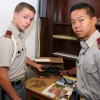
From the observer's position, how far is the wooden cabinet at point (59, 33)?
2.23 meters

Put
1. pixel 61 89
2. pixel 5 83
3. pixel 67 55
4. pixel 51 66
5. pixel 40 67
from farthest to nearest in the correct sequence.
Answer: pixel 67 55
pixel 51 66
pixel 40 67
pixel 61 89
pixel 5 83

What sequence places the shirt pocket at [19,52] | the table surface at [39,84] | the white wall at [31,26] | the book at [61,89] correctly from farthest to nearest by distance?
1. the white wall at [31,26]
2. the table surface at [39,84]
3. the book at [61,89]
4. the shirt pocket at [19,52]

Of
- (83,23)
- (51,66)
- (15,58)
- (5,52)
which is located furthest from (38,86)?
(83,23)

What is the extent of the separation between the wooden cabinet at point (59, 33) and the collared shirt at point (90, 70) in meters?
0.88

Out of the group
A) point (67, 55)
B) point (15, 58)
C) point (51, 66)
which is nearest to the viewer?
point (15, 58)

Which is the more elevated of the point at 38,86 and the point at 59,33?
the point at 59,33

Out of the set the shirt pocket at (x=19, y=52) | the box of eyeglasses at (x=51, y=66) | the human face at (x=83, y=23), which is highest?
the human face at (x=83, y=23)

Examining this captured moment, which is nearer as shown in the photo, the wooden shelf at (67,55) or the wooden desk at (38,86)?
the wooden desk at (38,86)

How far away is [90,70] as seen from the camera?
3.94 feet

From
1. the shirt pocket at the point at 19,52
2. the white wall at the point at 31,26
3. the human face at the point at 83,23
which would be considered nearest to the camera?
the human face at the point at 83,23

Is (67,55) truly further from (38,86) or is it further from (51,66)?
(38,86)

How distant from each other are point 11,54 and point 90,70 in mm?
639

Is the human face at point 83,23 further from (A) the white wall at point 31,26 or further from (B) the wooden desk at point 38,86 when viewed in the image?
(A) the white wall at point 31,26

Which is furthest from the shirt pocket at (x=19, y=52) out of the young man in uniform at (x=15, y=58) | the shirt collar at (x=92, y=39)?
the shirt collar at (x=92, y=39)
